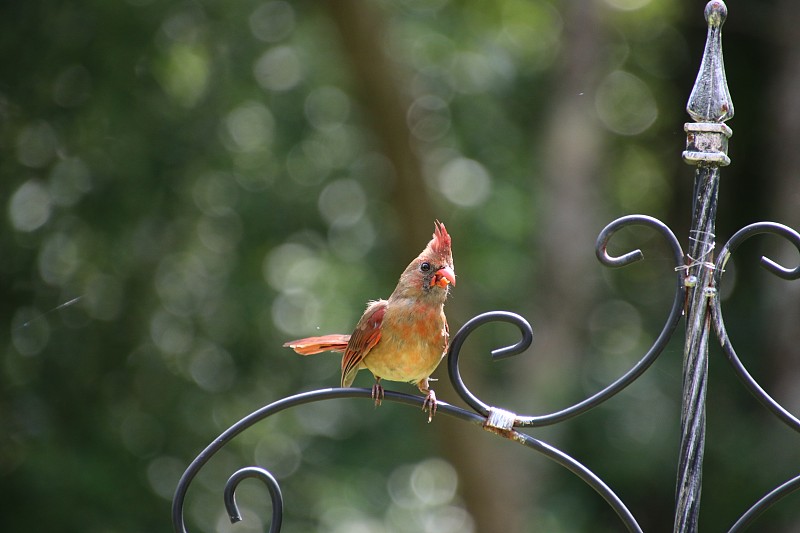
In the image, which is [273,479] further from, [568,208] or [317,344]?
[568,208]

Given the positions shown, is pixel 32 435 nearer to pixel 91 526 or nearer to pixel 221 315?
pixel 91 526

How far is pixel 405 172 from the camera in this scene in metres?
5.39

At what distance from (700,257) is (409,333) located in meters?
0.91

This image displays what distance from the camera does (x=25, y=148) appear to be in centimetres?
635

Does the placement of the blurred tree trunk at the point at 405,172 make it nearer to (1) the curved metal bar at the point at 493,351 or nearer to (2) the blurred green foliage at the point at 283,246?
(2) the blurred green foliage at the point at 283,246

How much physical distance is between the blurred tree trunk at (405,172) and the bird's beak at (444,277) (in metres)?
2.68

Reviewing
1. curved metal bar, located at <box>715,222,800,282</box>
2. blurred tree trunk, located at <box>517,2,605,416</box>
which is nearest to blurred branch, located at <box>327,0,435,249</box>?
blurred tree trunk, located at <box>517,2,605,416</box>

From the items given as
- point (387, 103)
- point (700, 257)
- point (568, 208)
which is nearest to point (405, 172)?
point (387, 103)

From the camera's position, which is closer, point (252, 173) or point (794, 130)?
point (794, 130)

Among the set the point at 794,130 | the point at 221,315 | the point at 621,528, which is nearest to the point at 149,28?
the point at 221,315

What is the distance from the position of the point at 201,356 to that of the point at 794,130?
4710mm

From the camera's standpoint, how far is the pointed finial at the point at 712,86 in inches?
73.7

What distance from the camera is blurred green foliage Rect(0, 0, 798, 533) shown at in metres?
6.25

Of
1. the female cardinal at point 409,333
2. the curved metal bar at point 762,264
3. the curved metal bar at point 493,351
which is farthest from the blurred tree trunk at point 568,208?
the curved metal bar at point 762,264
